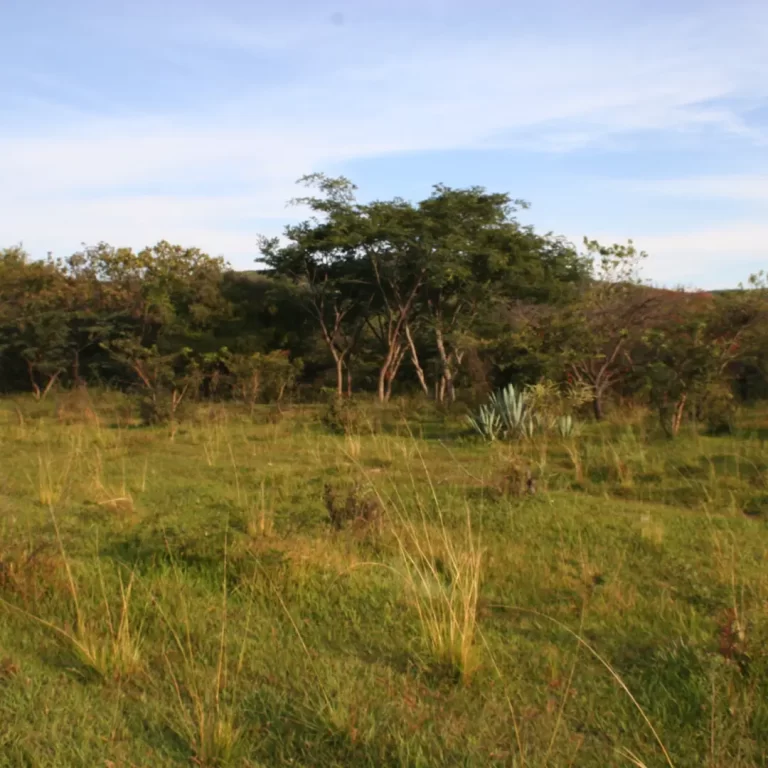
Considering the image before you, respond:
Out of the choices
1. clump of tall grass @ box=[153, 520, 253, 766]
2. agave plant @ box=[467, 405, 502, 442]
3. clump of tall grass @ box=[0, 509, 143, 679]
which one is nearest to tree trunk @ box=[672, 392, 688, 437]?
agave plant @ box=[467, 405, 502, 442]

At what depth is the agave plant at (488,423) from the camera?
11648mm

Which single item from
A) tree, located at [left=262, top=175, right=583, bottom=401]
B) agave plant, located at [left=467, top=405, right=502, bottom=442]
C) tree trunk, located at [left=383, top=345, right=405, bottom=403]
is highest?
tree, located at [left=262, top=175, right=583, bottom=401]

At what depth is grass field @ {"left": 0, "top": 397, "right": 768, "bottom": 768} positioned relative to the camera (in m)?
3.09

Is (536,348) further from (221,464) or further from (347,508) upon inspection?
(347,508)

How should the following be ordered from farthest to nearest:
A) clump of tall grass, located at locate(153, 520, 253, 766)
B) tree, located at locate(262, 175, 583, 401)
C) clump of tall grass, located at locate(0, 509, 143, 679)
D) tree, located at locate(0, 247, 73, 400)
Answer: tree, located at locate(0, 247, 73, 400) → tree, located at locate(262, 175, 583, 401) → clump of tall grass, located at locate(0, 509, 143, 679) → clump of tall grass, located at locate(153, 520, 253, 766)

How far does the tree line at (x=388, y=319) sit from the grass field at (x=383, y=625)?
6036mm

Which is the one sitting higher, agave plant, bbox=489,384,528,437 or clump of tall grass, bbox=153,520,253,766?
agave plant, bbox=489,384,528,437

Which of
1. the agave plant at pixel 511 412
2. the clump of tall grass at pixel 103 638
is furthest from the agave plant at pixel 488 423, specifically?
the clump of tall grass at pixel 103 638

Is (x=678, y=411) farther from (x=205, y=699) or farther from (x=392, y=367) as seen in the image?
(x=205, y=699)

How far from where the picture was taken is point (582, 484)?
870cm

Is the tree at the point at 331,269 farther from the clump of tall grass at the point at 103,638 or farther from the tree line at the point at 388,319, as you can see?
the clump of tall grass at the point at 103,638

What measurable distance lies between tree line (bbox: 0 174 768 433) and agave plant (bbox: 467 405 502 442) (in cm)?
234

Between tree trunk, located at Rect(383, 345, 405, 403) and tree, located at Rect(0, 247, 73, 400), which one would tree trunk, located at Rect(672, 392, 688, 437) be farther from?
tree, located at Rect(0, 247, 73, 400)

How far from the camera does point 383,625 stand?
4.34 metres
